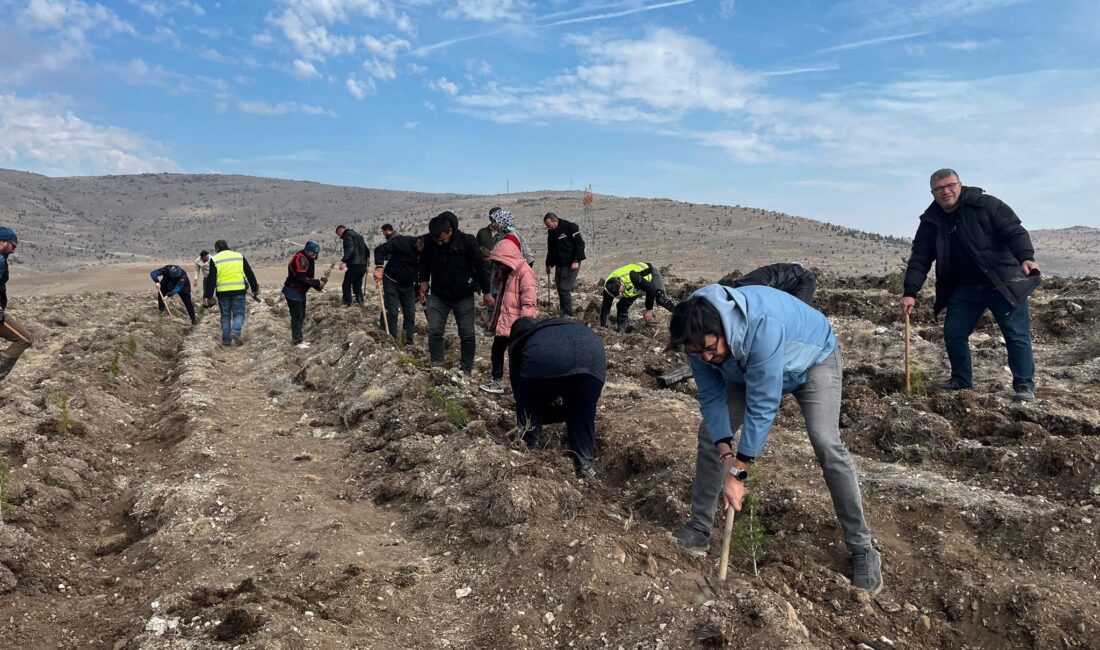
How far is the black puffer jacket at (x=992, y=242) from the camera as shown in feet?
18.8

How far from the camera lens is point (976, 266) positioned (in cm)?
590

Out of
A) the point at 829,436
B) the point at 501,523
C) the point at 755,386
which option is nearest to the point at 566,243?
the point at 501,523

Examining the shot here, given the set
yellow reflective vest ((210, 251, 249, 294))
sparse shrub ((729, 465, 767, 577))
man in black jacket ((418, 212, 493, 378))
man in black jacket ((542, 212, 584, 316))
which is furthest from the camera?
man in black jacket ((542, 212, 584, 316))

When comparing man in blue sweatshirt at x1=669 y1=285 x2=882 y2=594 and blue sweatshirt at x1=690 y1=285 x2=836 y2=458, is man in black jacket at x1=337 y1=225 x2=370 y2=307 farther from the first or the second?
blue sweatshirt at x1=690 y1=285 x2=836 y2=458

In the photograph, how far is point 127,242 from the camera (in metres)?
74.7

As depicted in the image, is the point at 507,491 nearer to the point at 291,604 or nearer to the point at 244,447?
the point at 291,604

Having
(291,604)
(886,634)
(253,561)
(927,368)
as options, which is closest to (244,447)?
(253,561)

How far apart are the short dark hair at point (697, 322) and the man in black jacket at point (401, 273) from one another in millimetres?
6115

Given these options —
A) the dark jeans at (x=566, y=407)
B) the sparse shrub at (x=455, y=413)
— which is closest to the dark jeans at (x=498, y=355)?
the sparse shrub at (x=455, y=413)

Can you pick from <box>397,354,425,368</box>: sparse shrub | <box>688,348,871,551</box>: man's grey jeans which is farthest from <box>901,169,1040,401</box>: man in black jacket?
<box>397,354,425,368</box>: sparse shrub

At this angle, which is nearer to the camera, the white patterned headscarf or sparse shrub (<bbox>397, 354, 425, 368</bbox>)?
the white patterned headscarf

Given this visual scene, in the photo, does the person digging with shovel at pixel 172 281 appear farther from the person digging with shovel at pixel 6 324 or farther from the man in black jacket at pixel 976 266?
the man in black jacket at pixel 976 266

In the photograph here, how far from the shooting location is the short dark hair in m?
3.04

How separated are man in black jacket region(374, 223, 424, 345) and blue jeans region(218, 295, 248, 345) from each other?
8.70 ft
